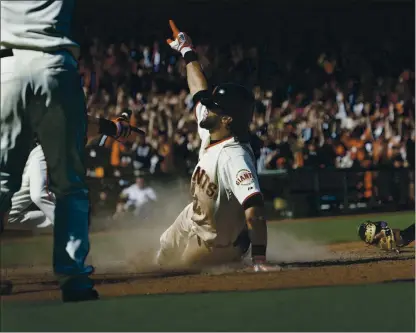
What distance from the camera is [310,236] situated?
366 inches

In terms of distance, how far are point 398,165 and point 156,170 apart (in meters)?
4.35

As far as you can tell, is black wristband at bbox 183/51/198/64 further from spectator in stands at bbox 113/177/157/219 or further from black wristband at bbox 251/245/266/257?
spectator in stands at bbox 113/177/157/219

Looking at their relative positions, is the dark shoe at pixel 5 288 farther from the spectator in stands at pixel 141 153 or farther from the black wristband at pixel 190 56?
the spectator in stands at pixel 141 153

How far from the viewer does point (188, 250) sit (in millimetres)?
5875

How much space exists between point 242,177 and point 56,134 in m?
1.38

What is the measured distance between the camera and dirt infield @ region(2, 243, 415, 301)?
4.72 metres

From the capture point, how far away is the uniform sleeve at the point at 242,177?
16.7 feet

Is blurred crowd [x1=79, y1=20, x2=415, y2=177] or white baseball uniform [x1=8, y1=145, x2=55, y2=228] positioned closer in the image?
white baseball uniform [x1=8, y1=145, x2=55, y2=228]

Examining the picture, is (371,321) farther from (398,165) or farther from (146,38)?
(146,38)

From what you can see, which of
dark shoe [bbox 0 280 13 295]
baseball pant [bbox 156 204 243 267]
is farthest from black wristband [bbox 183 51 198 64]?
dark shoe [bbox 0 280 13 295]

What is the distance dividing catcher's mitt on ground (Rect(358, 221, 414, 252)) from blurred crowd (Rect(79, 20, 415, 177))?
506cm

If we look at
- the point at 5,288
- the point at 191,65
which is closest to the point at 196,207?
the point at 191,65

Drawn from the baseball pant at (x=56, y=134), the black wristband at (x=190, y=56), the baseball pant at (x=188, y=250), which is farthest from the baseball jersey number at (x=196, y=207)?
the baseball pant at (x=56, y=134)

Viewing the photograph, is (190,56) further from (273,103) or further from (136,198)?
(273,103)
